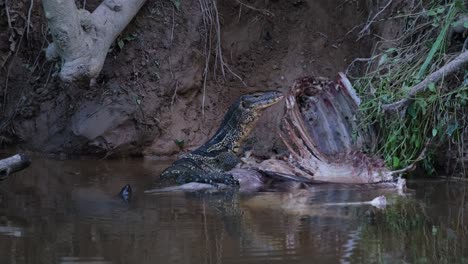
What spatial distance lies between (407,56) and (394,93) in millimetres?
543

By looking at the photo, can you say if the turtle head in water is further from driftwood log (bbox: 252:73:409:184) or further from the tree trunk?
the tree trunk

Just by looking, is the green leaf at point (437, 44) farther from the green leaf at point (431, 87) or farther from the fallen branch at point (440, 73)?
the green leaf at point (431, 87)

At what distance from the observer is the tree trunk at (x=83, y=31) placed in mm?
6645

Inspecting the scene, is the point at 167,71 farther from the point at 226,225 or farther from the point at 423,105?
the point at 226,225

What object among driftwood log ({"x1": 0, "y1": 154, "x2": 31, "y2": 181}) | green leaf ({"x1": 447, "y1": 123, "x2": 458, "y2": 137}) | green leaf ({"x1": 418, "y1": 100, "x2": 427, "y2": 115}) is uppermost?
green leaf ({"x1": 418, "y1": 100, "x2": 427, "y2": 115})

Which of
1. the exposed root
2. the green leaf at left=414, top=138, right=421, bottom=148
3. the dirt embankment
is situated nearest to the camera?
the green leaf at left=414, top=138, right=421, bottom=148

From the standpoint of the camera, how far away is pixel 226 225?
4520 mm

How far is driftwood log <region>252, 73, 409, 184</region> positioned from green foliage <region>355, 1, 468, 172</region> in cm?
17

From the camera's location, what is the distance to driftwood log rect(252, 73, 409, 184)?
6.20 meters

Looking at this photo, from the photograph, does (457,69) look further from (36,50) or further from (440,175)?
(36,50)

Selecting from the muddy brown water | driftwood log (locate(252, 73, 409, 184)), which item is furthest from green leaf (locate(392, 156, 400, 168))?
the muddy brown water

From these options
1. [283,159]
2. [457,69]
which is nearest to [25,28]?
[283,159]

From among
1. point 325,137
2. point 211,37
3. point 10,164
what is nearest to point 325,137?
point 325,137

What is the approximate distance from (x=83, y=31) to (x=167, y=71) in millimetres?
1312
